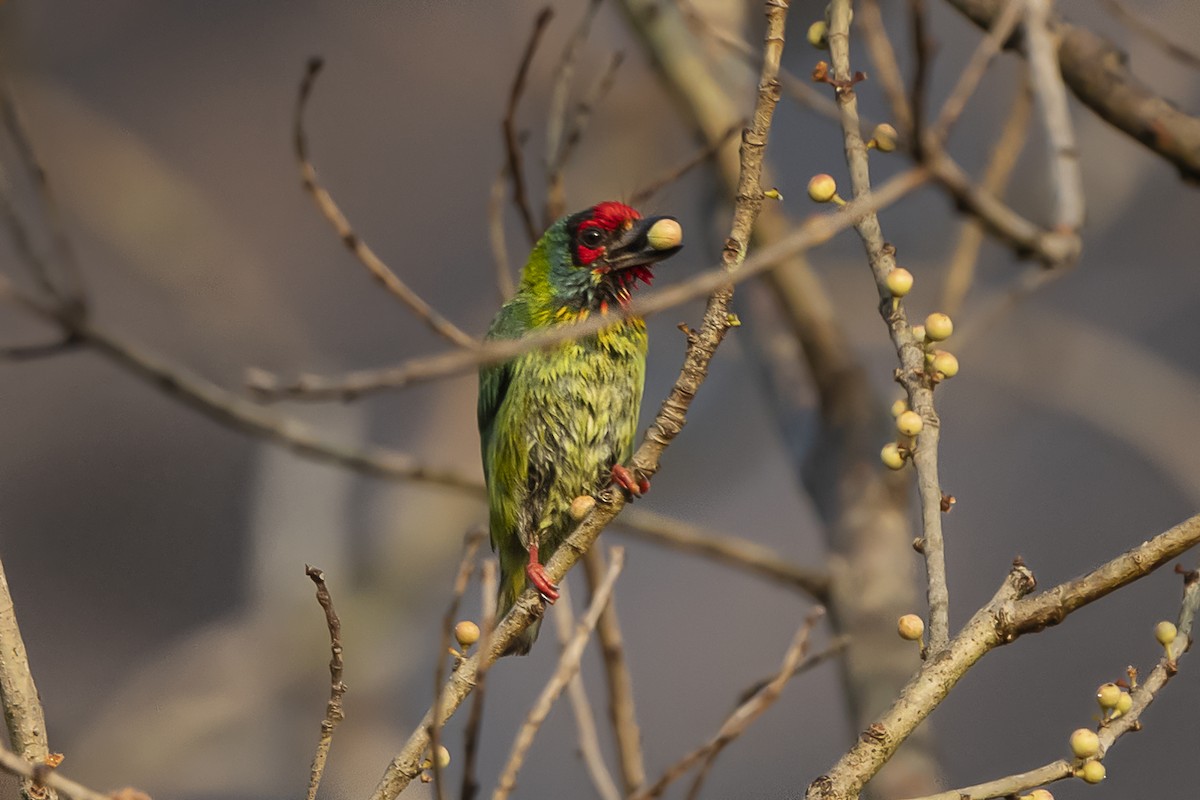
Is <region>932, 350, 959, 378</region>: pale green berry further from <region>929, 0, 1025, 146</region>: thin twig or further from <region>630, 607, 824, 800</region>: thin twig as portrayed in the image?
<region>929, 0, 1025, 146</region>: thin twig

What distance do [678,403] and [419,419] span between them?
6.16 metres

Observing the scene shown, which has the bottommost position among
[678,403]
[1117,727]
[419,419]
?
[1117,727]

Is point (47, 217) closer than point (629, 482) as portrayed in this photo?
No

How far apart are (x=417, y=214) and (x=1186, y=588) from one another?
8.79 m

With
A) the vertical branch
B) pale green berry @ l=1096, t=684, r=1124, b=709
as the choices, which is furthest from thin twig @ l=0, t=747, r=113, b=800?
pale green berry @ l=1096, t=684, r=1124, b=709

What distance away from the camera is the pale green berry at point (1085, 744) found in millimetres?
1964

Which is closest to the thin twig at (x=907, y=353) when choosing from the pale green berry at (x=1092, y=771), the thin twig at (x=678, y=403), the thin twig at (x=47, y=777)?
the thin twig at (x=678, y=403)

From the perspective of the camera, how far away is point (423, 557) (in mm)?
6812

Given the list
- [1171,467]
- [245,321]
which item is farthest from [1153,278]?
[245,321]

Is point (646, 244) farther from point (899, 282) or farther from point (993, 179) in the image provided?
point (899, 282)

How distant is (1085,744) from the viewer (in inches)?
77.4

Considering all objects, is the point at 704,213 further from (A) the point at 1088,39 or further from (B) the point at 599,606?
(B) the point at 599,606

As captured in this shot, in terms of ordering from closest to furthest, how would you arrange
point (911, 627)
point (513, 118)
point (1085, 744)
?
point (1085, 744) → point (911, 627) → point (513, 118)

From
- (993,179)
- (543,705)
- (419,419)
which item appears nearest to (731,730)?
(543,705)
